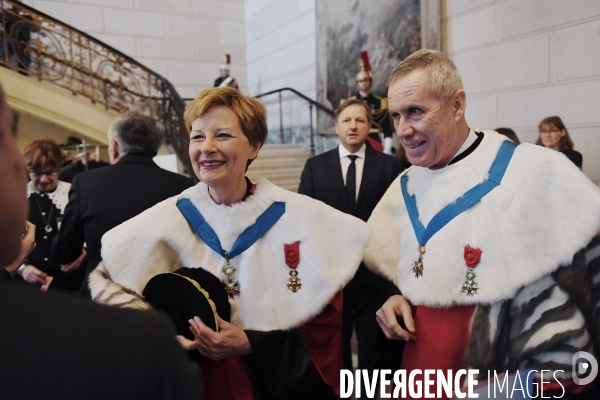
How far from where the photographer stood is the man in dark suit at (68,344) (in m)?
0.50

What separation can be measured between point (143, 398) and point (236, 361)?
1175mm

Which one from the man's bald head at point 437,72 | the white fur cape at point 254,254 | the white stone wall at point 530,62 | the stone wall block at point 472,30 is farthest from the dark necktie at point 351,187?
the stone wall block at point 472,30

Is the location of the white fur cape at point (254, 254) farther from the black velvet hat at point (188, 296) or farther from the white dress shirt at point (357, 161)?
the white dress shirt at point (357, 161)

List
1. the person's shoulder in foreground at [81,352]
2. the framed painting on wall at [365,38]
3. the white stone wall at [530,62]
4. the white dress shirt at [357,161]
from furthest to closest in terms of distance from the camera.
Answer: the framed painting on wall at [365,38] < the white stone wall at [530,62] < the white dress shirt at [357,161] < the person's shoulder in foreground at [81,352]

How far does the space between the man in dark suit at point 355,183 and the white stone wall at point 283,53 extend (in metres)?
6.00

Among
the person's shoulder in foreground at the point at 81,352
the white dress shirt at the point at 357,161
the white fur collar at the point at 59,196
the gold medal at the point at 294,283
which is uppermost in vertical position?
the white dress shirt at the point at 357,161

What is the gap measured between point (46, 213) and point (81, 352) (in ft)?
9.32

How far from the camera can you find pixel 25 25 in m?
8.08

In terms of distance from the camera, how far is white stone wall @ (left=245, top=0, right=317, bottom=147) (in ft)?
30.4

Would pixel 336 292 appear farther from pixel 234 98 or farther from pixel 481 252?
pixel 234 98

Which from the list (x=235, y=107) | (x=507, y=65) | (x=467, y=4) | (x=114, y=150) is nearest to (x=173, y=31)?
(x=467, y=4)

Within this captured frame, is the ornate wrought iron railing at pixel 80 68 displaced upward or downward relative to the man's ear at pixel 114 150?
upward

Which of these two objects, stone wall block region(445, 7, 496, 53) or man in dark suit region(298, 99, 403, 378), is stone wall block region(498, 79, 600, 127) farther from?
man in dark suit region(298, 99, 403, 378)

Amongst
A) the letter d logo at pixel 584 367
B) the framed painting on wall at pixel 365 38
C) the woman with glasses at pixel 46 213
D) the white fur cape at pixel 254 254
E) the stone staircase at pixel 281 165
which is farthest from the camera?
the stone staircase at pixel 281 165
